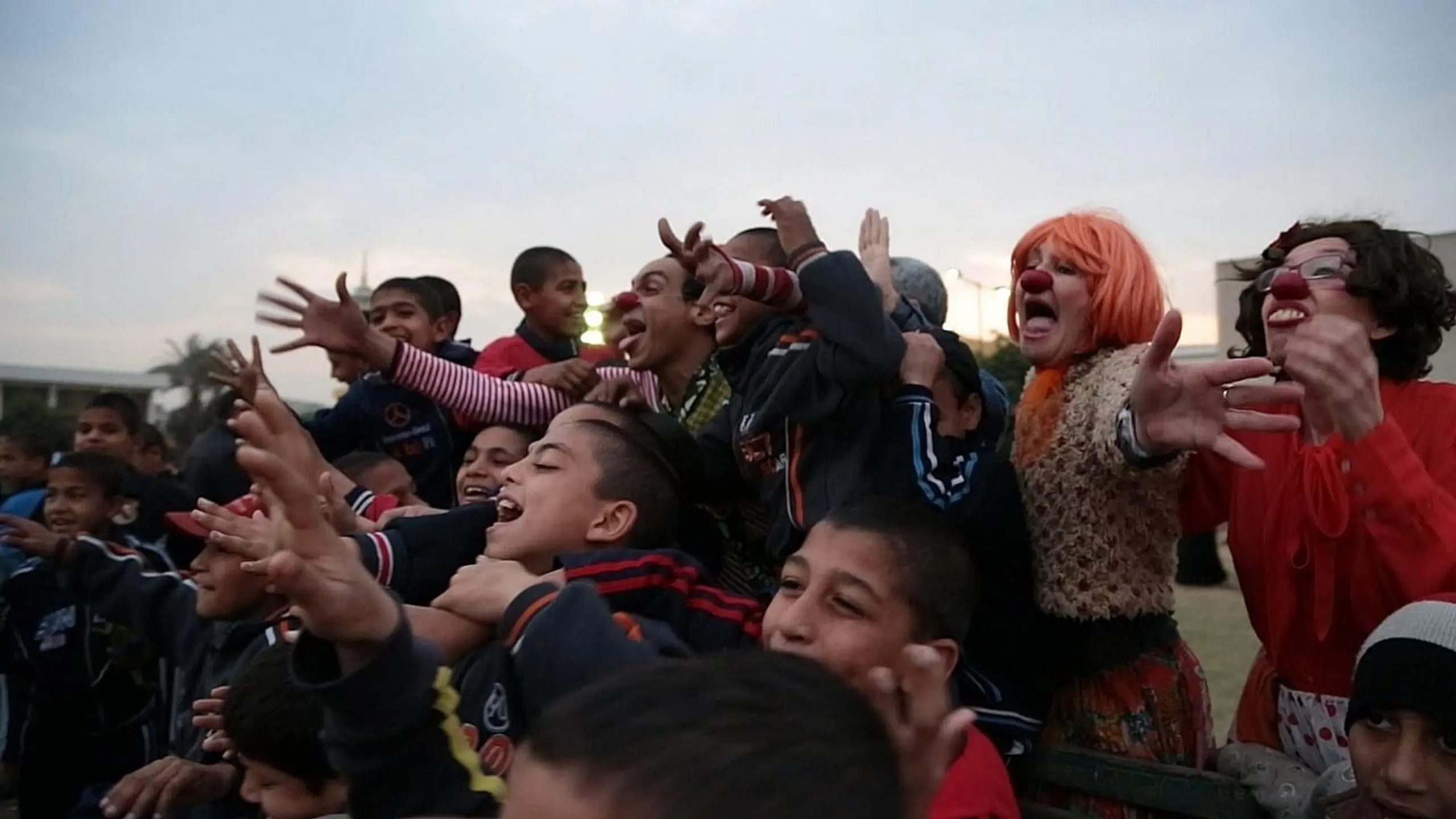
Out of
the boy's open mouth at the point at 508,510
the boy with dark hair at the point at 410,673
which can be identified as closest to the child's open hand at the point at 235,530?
the boy with dark hair at the point at 410,673

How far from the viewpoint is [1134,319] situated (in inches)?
85.6

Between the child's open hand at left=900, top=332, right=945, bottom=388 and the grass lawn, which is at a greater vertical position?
the child's open hand at left=900, top=332, right=945, bottom=388

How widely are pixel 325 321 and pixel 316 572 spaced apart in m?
2.11

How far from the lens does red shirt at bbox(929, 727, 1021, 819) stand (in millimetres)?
1584

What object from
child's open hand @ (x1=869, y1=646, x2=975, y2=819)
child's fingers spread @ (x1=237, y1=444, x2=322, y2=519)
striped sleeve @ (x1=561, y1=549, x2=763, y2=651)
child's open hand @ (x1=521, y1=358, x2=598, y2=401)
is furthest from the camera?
child's open hand @ (x1=521, y1=358, x2=598, y2=401)

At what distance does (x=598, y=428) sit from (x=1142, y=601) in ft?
3.82

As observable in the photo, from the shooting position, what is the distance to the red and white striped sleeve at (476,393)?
3291mm

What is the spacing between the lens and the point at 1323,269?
200cm

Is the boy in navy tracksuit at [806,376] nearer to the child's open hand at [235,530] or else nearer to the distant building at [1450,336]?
the child's open hand at [235,530]

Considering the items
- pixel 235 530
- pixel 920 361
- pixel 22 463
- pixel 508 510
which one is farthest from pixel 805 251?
pixel 22 463

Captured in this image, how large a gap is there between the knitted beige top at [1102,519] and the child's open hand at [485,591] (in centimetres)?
101

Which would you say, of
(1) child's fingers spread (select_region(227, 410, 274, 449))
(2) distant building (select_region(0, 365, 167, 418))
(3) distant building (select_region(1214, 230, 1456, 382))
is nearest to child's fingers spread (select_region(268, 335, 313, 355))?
(1) child's fingers spread (select_region(227, 410, 274, 449))

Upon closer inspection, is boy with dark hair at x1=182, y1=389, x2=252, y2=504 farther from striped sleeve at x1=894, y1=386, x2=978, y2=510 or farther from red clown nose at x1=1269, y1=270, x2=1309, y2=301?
red clown nose at x1=1269, y1=270, x2=1309, y2=301

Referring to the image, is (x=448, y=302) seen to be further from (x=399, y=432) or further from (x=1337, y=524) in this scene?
(x=1337, y=524)
